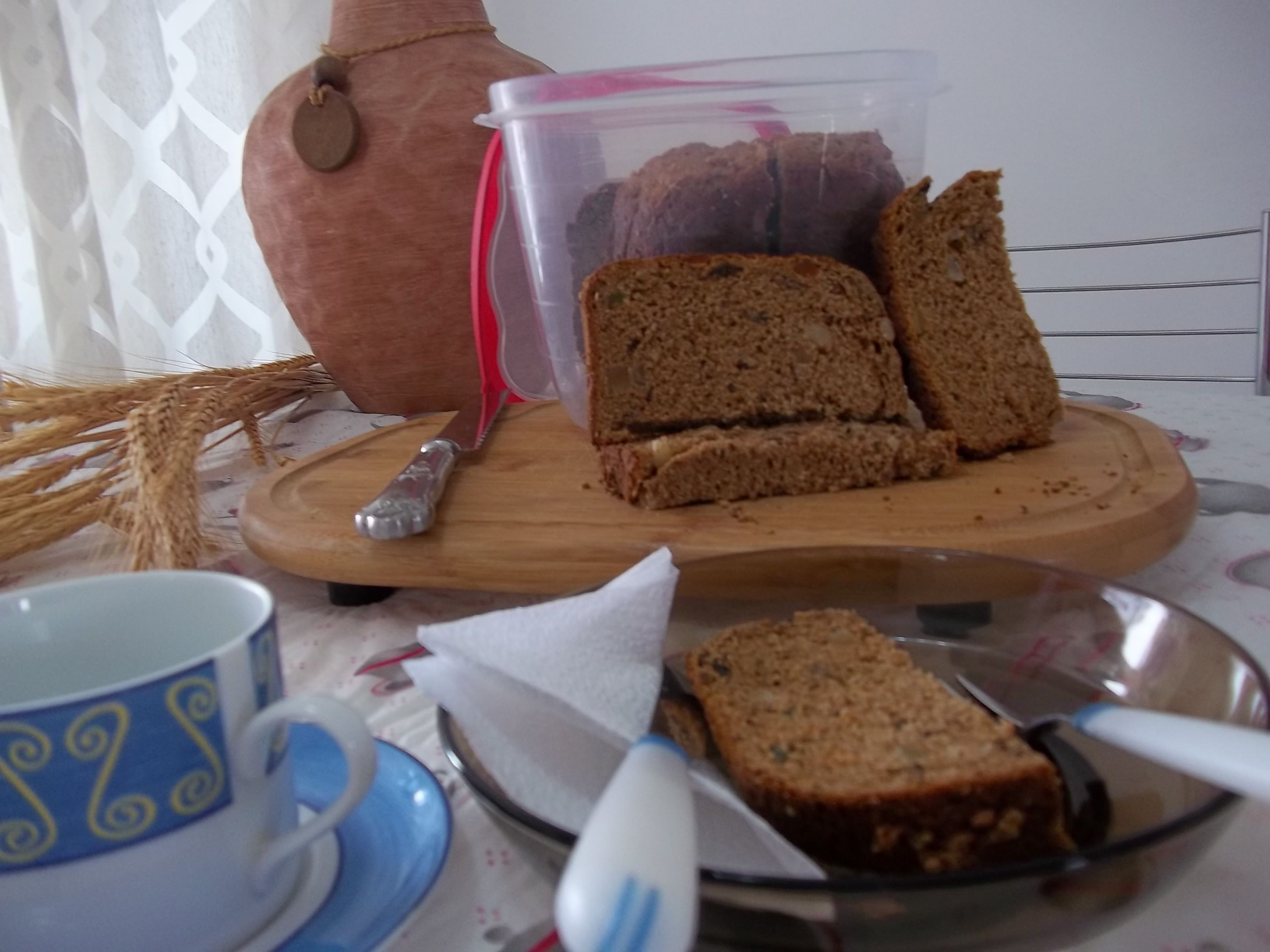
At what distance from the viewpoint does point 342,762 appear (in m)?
0.50

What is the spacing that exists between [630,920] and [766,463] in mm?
626

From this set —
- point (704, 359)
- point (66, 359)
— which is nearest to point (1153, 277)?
point (704, 359)

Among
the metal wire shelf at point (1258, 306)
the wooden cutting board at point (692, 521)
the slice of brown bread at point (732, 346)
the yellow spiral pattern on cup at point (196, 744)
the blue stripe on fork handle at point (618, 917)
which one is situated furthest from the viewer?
the metal wire shelf at point (1258, 306)

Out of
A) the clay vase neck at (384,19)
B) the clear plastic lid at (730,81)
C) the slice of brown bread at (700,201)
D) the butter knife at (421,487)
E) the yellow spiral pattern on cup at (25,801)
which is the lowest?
the butter knife at (421,487)

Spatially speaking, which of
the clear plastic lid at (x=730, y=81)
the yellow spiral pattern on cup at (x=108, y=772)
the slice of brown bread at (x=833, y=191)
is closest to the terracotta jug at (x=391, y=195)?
the clear plastic lid at (x=730, y=81)

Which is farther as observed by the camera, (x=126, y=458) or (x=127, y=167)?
(x=127, y=167)

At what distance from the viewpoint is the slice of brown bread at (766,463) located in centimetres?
83

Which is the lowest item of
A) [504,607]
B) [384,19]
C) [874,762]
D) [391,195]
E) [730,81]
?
[504,607]

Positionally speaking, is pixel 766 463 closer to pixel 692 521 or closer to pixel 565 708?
pixel 692 521

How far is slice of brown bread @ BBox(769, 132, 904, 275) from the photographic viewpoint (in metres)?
0.90

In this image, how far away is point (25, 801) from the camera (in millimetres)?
344

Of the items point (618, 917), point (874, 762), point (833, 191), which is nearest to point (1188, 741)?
point (874, 762)

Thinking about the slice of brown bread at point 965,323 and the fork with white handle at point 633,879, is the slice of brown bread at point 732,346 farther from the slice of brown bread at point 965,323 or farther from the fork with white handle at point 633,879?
the fork with white handle at point 633,879

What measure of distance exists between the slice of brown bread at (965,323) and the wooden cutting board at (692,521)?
0.14ft
